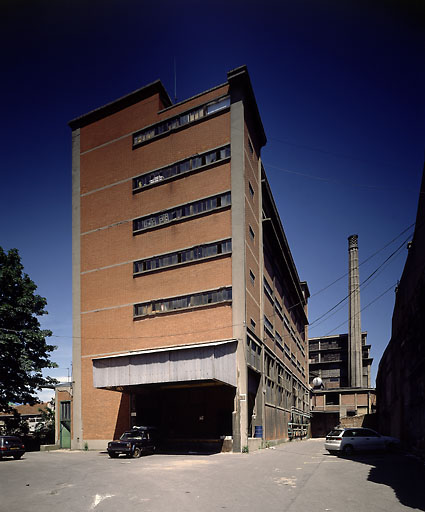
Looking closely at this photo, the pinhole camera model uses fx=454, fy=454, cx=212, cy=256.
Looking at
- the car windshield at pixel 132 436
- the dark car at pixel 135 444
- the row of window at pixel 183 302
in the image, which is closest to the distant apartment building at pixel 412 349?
the row of window at pixel 183 302

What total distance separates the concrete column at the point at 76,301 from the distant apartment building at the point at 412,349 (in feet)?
83.6

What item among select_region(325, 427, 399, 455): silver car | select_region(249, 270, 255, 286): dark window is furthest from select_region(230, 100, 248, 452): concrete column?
select_region(325, 427, 399, 455): silver car

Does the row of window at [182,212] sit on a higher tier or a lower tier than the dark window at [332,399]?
higher

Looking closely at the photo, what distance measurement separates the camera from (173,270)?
Answer: 1435 inches

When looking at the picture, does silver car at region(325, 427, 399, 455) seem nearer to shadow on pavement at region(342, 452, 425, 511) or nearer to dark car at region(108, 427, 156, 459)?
shadow on pavement at region(342, 452, 425, 511)

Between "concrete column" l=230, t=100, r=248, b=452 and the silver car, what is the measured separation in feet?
19.6

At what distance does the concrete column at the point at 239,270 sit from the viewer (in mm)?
30250

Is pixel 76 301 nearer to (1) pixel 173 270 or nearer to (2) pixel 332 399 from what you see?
(1) pixel 173 270

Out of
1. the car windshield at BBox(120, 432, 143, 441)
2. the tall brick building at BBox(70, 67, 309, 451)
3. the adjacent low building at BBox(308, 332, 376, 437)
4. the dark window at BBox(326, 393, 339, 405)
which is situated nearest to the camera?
the car windshield at BBox(120, 432, 143, 441)

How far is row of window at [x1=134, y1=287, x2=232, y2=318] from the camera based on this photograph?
33750mm

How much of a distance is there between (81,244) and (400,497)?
35795mm

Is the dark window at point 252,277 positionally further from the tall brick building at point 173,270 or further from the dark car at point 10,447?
the dark car at point 10,447

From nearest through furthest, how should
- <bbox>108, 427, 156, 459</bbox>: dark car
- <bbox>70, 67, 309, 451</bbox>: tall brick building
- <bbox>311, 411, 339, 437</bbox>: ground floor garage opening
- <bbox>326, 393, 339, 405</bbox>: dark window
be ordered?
<bbox>108, 427, 156, 459</bbox>: dark car < <bbox>70, 67, 309, 451</bbox>: tall brick building < <bbox>311, 411, 339, 437</bbox>: ground floor garage opening < <bbox>326, 393, 339, 405</bbox>: dark window

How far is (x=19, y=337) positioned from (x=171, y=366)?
57.1 feet
